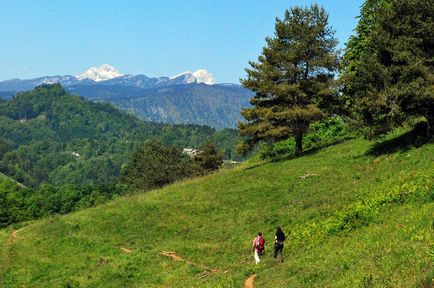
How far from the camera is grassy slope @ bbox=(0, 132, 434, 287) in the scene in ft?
58.6

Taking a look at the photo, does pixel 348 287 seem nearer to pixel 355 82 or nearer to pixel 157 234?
pixel 157 234

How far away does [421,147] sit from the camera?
36.2 m

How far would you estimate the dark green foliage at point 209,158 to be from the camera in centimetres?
10188

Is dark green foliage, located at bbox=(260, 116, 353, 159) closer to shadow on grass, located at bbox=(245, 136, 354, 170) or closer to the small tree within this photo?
shadow on grass, located at bbox=(245, 136, 354, 170)

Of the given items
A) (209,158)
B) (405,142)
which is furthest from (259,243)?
(209,158)

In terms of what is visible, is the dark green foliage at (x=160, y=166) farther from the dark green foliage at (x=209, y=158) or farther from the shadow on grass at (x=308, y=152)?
the shadow on grass at (x=308, y=152)

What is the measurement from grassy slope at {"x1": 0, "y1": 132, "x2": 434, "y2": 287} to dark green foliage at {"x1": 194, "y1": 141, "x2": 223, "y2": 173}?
1969 inches

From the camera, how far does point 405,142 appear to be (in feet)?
131

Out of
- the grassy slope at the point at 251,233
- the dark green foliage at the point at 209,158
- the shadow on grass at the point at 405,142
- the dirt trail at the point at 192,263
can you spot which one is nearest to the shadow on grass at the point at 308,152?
the grassy slope at the point at 251,233

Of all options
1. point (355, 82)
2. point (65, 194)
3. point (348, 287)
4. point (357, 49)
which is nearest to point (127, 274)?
point (348, 287)

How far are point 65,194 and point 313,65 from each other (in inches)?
5488

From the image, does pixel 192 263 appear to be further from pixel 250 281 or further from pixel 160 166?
pixel 160 166

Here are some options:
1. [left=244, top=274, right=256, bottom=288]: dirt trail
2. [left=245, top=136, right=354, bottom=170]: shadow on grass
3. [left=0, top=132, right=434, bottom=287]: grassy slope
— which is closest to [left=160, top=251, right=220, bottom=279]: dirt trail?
[left=0, top=132, right=434, bottom=287]: grassy slope

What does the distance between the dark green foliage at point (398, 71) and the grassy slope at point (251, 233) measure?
3183mm
